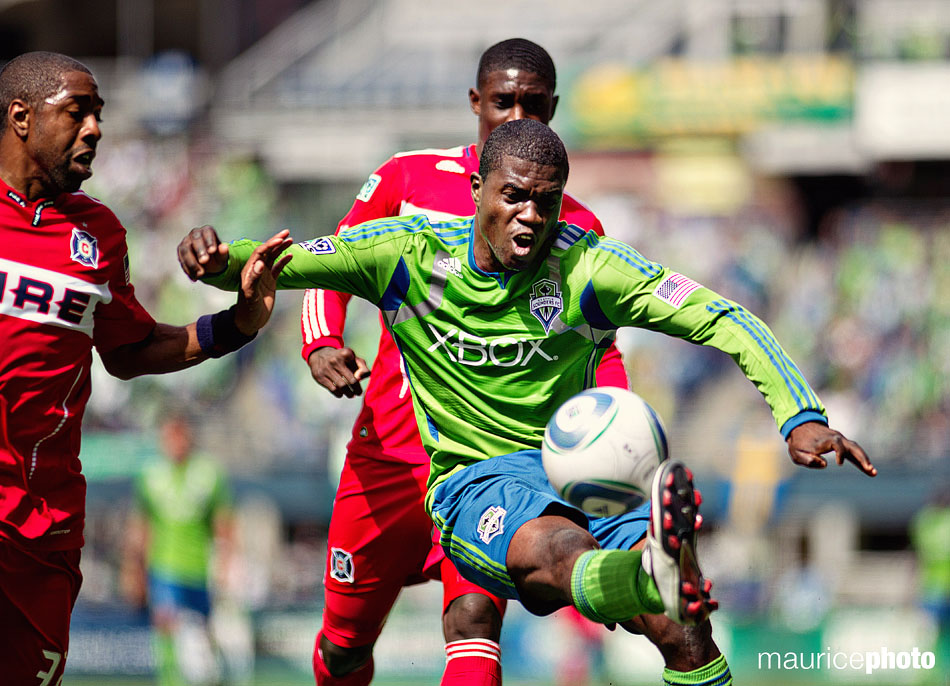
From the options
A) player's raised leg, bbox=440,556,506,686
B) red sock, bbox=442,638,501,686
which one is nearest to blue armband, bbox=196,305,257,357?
player's raised leg, bbox=440,556,506,686

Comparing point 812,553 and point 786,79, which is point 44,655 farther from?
point 786,79

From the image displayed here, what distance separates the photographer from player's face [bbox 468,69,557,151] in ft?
20.5

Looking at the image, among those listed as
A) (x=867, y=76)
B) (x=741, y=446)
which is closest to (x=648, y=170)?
(x=867, y=76)

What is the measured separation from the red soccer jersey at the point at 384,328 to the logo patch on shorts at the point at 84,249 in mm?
1182

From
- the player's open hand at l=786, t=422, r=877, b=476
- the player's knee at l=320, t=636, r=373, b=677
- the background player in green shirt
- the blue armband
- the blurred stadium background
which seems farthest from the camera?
the blurred stadium background

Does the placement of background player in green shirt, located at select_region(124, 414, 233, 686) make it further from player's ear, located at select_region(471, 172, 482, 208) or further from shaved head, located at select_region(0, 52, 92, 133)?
player's ear, located at select_region(471, 172, 482, 208)

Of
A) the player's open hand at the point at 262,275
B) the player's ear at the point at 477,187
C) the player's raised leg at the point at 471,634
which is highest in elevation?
the player's ear at the point at 477,187

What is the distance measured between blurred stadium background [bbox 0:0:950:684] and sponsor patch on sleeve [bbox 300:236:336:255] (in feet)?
33.5

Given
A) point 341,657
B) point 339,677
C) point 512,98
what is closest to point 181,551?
point 339,677

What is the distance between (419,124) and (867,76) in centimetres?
761

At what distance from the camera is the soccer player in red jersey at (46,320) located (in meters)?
5.20

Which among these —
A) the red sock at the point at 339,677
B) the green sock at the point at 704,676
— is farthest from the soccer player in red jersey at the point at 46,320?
the green sock at the point at 704,676

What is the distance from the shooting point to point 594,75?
74.6 feet

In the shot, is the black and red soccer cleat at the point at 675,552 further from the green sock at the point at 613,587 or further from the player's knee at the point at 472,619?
the player's knee at the point at 472,619
